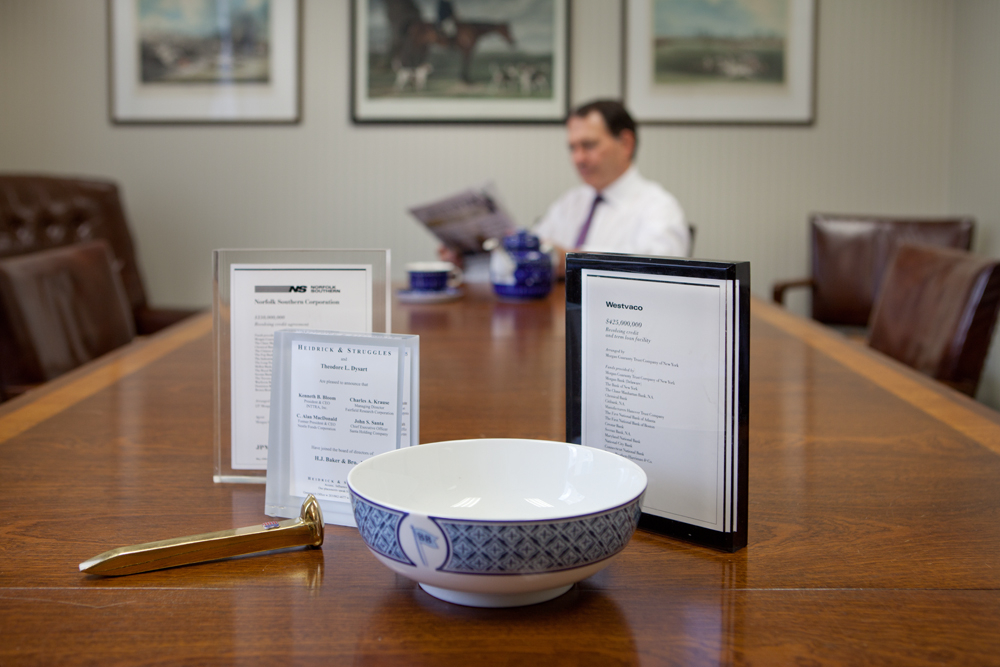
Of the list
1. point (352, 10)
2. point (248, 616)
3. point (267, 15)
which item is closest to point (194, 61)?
point (267, 15)

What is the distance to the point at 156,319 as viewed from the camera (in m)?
3.46

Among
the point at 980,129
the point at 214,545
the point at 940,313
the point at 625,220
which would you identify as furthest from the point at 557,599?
the point at 980,129

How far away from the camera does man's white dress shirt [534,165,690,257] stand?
127 inches

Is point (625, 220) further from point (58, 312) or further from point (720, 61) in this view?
point (58, 312)

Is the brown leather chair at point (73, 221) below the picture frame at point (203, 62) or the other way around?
below

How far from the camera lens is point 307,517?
2.26 feet

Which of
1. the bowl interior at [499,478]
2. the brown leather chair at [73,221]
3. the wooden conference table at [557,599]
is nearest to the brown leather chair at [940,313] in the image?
the wooden conference table at [557,599]

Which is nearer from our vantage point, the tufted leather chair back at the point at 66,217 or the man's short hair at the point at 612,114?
the man's short hair at the point at 612,114

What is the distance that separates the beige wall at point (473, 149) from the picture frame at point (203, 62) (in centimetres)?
8

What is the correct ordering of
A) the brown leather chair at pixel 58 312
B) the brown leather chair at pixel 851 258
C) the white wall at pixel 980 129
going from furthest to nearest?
1. the brown leather chair at pixel 851 258
2. the white wall at pixel 980 129
3. the brown leather chair at pixel 58 312

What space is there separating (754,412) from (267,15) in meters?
3.73

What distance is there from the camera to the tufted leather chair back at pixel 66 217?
3.54 meters

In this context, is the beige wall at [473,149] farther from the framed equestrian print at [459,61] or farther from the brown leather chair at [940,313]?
the brown leather chair at [940,313]

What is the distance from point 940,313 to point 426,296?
1.33 meters
